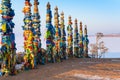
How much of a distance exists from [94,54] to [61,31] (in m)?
25.6

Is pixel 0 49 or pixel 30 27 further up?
pixel 30 27

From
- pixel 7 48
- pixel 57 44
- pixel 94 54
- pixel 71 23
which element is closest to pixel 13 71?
pixel 7 48

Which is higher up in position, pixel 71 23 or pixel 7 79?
pixel 71 23

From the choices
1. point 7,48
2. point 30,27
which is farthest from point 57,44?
point 7,48

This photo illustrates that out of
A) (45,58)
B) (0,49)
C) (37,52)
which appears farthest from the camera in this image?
(45,58)

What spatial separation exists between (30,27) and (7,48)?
461 cm

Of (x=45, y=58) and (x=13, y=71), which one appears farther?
(x=45, y=58)

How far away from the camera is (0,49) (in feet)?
72.8

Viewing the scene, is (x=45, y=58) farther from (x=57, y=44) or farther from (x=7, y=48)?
(x=7, y=48)

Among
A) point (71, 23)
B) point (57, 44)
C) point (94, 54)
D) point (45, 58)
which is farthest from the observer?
point (94, 54)

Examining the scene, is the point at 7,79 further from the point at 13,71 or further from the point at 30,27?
the point at 30,27

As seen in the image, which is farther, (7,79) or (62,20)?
(62,20)

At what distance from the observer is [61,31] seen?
132 ft

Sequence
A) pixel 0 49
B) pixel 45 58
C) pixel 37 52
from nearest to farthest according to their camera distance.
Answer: pixel 0 49 → pixel 37 52 → pixel 45 58
